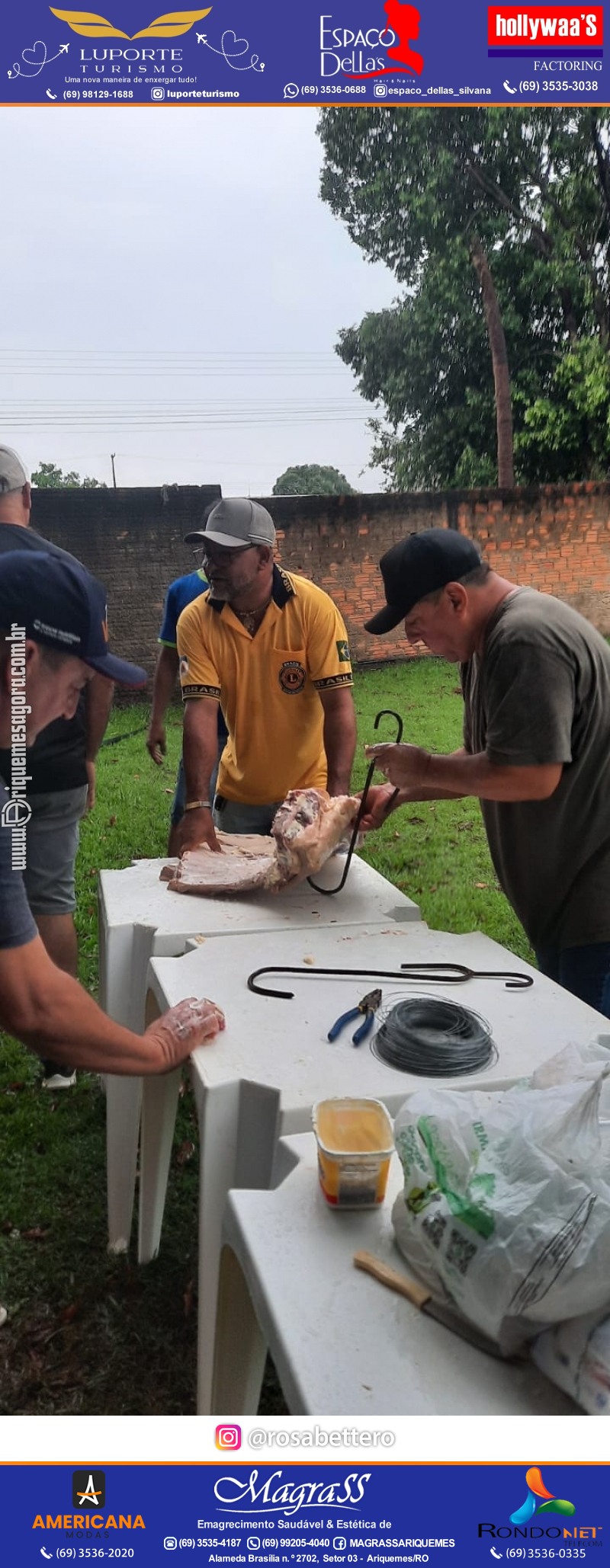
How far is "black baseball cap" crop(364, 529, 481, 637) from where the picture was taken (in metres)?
1.41

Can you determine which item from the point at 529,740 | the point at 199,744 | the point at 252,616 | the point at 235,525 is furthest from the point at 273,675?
the point at 529,740

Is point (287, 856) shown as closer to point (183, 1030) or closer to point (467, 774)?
point (467, 774)

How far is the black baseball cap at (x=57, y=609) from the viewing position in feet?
4.66

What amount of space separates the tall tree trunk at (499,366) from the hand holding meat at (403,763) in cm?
111

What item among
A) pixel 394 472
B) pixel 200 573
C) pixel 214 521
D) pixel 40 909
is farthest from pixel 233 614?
pixel 40 909

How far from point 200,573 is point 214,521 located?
18.6 inches

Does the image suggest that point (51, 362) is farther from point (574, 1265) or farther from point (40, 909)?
point (574, 1265)

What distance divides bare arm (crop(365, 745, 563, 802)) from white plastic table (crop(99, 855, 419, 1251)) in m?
0.26

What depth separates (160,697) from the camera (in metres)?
2.54

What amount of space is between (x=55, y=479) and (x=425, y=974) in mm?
1272

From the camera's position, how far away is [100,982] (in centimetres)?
190
